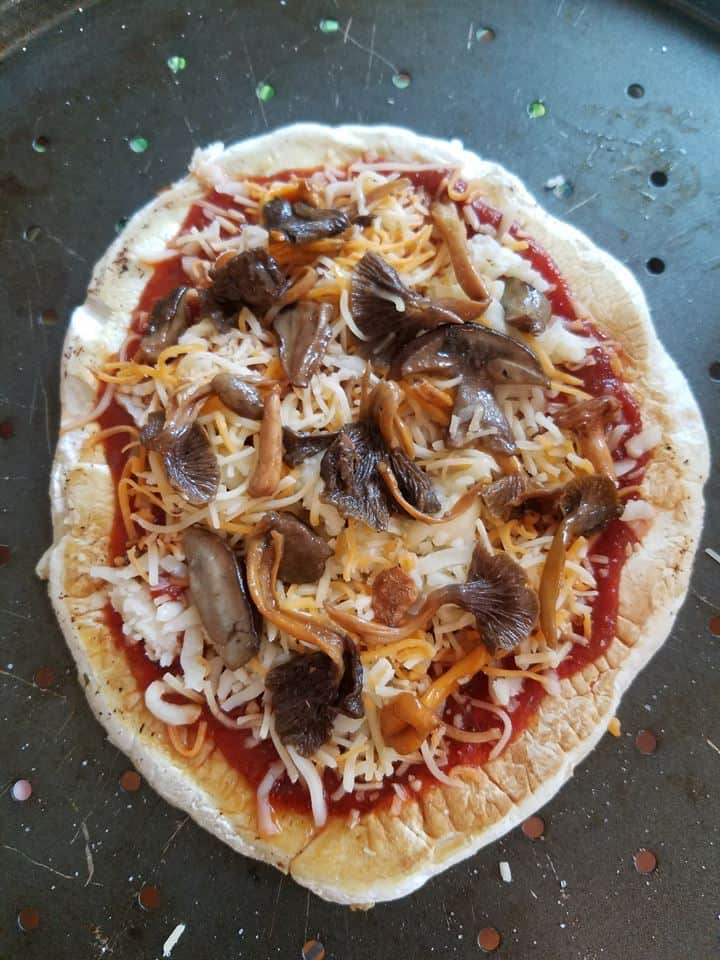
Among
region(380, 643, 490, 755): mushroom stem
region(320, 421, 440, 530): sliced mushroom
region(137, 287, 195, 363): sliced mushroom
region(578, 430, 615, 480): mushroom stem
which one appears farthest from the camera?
region(137, 287, 195, 363): sliced mushroom

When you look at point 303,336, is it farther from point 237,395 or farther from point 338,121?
point 338,121

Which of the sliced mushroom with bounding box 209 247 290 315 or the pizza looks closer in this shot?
the pizza

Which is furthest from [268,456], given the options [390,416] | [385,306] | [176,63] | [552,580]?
[176,63]

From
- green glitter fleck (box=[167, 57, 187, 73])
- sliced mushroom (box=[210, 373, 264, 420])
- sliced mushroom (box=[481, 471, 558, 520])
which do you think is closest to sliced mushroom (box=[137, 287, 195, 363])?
sliced mushroom (box=[210, 373, 264, 420])

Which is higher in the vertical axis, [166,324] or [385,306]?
[385,306]

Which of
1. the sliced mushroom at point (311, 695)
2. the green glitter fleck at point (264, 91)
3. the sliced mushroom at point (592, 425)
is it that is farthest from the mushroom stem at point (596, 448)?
the green glitter fleck at point (264, 91)

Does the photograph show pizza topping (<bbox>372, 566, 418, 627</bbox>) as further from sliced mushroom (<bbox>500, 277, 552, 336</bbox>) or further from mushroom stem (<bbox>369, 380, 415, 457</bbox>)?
sliced mushroom (<bbox>500, 277, 552, 336</bbox>)

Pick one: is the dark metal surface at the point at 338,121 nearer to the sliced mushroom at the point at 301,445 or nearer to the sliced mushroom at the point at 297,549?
the sliced mushroom at the point at 297,549
